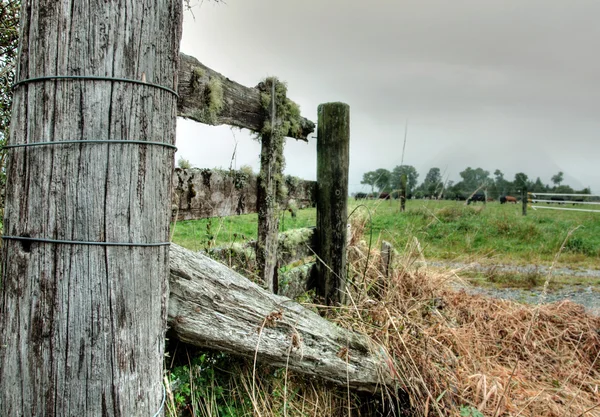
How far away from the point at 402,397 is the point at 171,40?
2467 mm

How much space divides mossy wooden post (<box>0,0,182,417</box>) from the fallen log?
55 cm

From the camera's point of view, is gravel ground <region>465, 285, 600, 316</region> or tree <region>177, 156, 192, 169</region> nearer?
tree <region>177, 156, 192, 169</region>

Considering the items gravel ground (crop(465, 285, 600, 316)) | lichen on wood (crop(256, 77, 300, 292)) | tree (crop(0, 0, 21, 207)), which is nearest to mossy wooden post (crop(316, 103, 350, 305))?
lichen on wood (crop(256, 77, 300, 292))

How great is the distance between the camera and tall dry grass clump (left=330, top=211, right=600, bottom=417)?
2.81 m

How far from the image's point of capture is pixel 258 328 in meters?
2.31

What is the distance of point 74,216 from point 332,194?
2711 mm

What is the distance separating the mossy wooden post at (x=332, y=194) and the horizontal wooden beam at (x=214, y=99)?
0.98m

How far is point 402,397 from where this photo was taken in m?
2.83

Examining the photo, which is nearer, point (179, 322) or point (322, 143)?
point (179, 322)

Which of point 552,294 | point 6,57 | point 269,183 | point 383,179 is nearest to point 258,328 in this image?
point 269,183

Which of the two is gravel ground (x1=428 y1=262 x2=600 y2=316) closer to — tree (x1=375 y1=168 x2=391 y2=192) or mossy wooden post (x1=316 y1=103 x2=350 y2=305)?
tree (x1=375 y1=168 x2=391 y2=192)

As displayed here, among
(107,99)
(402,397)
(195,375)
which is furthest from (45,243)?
(402,397)

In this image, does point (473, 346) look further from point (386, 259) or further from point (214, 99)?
point (214, 99)

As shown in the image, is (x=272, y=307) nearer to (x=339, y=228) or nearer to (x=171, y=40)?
(x=171, y=40)
